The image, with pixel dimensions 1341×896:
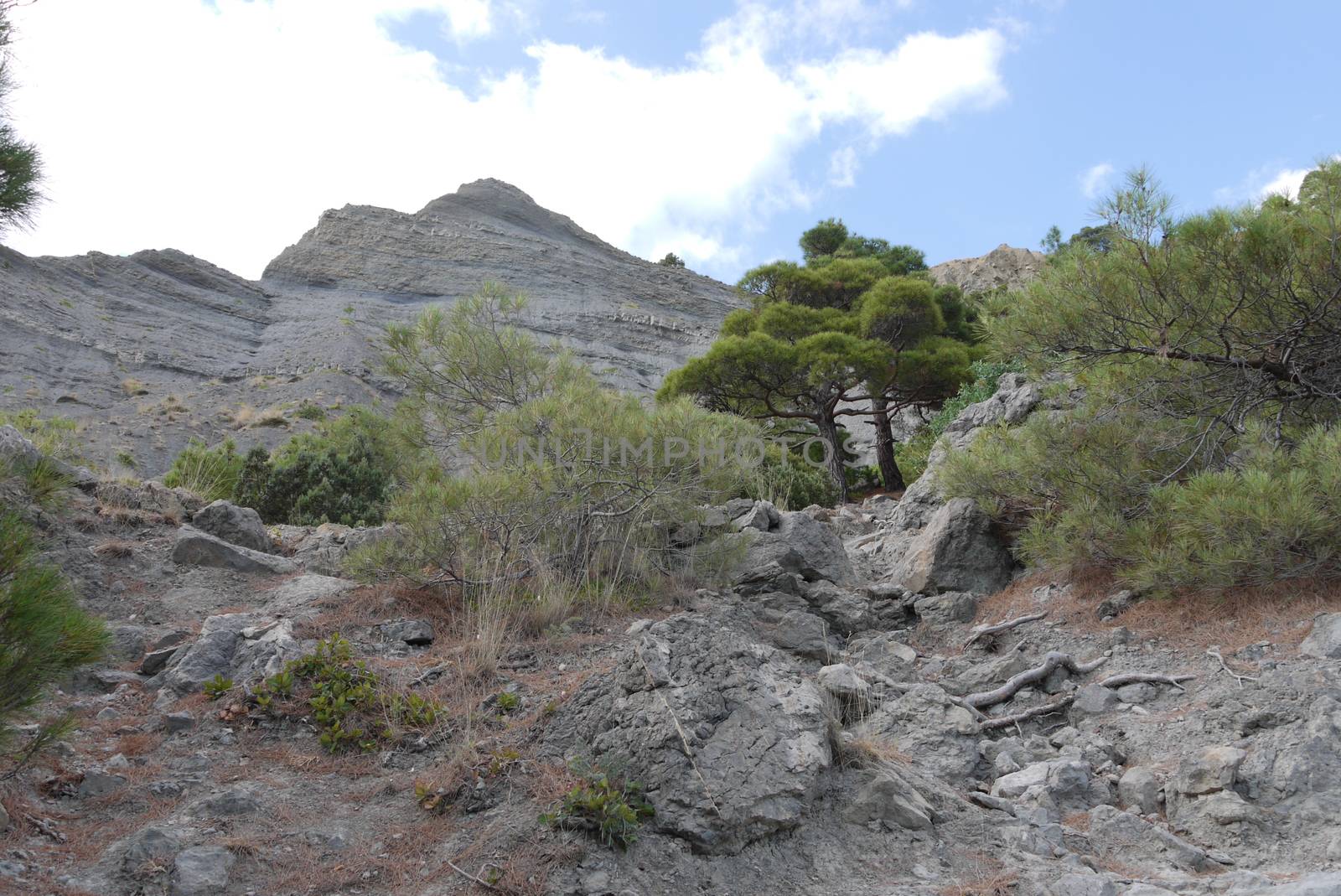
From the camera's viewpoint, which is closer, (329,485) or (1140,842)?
(1140,842)

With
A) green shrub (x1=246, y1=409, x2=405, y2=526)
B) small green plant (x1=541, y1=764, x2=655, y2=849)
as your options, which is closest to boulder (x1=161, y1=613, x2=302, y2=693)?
small green plant (x1=541, y1=764, x2=655, y2=849)

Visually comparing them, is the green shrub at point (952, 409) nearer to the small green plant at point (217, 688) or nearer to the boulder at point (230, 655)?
the boulder at point (230, 655)

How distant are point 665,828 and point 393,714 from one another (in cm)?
150

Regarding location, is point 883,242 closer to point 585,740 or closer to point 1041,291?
point 1041,291

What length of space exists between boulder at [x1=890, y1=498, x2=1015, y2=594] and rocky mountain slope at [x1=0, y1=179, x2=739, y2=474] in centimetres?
1126

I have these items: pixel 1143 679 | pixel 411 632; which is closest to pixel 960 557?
pixel 1143 679

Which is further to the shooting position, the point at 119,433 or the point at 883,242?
the point at 883,242

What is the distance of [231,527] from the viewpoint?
723 centimetres

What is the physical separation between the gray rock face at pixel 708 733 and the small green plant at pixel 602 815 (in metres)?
0.13

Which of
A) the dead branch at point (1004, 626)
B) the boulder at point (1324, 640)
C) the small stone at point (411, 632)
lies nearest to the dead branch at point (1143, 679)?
the boulder at point (1324, 640)

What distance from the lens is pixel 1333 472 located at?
16.7 ft

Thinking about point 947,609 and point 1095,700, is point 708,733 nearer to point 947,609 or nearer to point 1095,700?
point 1095,700

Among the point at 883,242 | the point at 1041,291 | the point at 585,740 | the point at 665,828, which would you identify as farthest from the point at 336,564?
the point at 883,242

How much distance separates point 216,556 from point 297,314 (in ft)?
89.7
